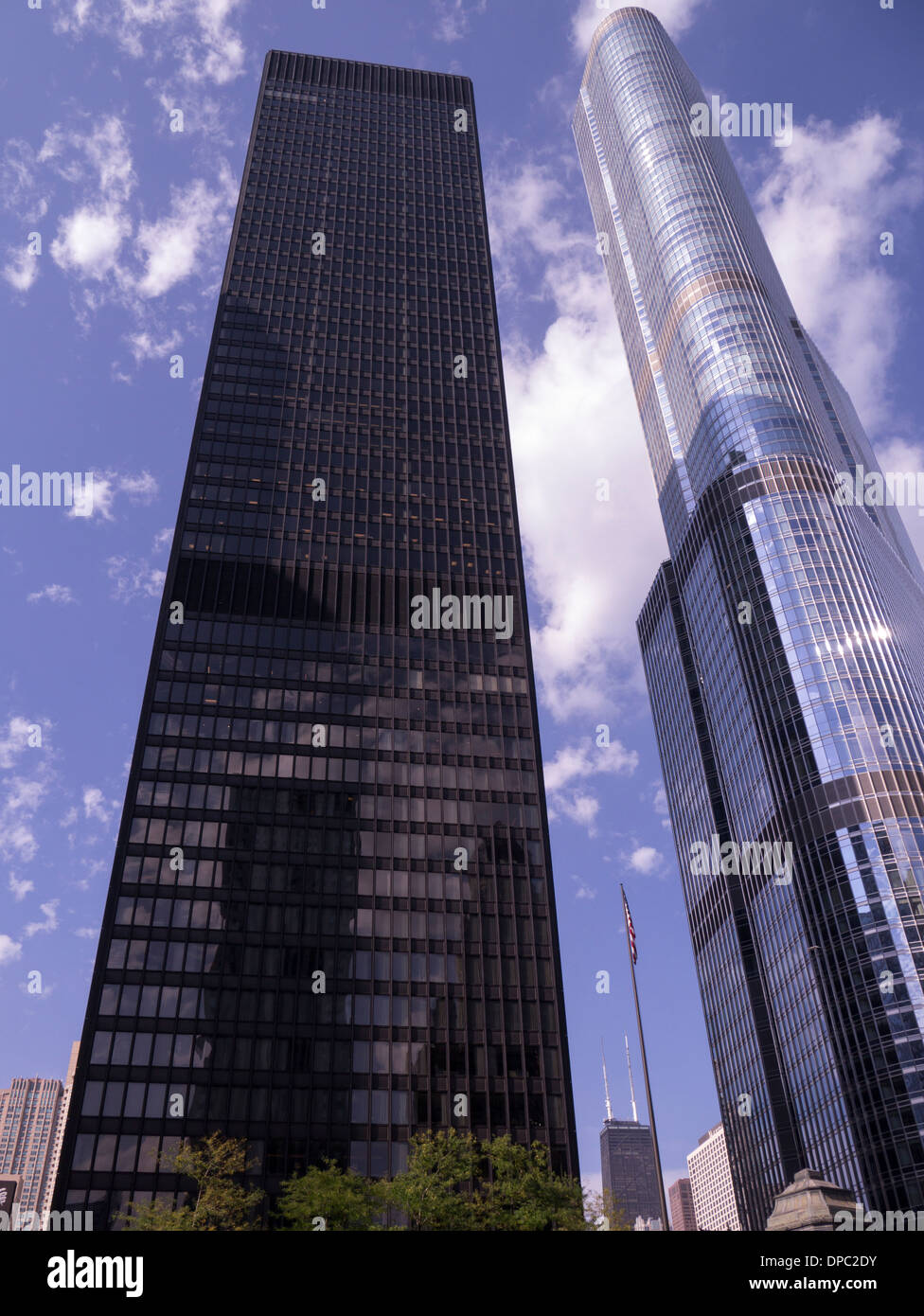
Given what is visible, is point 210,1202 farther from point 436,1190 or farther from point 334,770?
point 334,770

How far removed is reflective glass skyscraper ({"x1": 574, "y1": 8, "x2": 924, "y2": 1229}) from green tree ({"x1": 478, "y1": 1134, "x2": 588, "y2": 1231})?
209 ft

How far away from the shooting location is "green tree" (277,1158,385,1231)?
5225cm

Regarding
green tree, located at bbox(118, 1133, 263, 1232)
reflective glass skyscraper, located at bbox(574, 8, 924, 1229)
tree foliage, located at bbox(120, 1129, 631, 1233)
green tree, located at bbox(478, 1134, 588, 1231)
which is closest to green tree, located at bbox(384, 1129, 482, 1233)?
tree foliage, located at bbox(120, 1129, 631, 1233)

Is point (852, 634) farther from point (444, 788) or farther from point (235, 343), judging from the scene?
point (235, 343)

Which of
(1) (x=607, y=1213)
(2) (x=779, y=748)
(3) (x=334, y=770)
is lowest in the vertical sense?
(1) (x=607, y=1213)

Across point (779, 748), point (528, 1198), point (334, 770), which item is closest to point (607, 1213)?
point (528, 1198)

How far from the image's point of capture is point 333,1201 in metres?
52.2

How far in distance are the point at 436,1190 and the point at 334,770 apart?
4075cm

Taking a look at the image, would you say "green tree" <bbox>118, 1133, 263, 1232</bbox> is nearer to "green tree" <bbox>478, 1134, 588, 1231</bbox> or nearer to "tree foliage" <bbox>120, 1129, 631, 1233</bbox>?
"tree foliage" <bbox>120, 1129, 631, 1233</bbox>

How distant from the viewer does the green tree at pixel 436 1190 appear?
170ft

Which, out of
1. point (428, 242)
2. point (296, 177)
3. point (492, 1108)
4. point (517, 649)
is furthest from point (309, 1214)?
point (296, 177)

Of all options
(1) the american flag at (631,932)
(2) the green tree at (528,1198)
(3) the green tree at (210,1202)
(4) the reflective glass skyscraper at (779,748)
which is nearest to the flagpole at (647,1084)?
(1) the american flag at (631,932)

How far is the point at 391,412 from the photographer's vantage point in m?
114

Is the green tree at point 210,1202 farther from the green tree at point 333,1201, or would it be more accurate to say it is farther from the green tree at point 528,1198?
the green tree at point 528,1198
